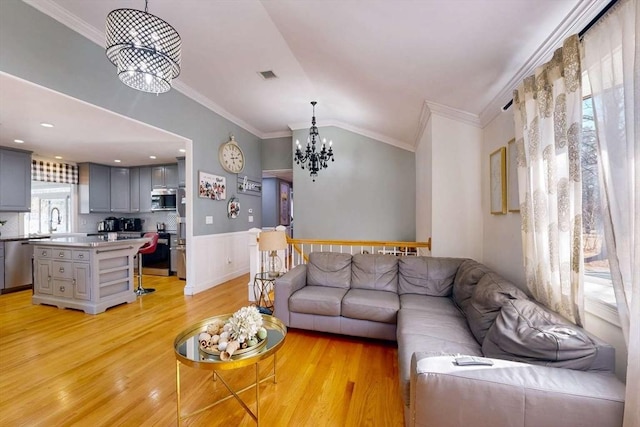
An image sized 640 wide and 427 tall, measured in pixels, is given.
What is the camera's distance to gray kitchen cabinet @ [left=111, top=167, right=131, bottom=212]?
6.29 meters

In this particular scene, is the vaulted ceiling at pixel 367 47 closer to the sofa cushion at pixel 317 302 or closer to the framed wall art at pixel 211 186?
the framed wall art at pixel 211 186

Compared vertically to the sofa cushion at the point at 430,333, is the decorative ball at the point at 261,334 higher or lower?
higher

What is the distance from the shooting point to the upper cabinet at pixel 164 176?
19.8ft

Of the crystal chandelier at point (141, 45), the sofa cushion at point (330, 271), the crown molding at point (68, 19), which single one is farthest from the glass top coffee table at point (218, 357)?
the crown molding at point (68, 19)

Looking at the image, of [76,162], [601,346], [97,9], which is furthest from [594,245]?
[76,162]

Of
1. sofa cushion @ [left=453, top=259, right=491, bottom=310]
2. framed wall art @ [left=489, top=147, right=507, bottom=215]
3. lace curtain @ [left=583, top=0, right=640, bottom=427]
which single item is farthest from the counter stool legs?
lace curtain @ [left=583, top=0, right=640, bottom=427]

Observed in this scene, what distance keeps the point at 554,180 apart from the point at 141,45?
266cm

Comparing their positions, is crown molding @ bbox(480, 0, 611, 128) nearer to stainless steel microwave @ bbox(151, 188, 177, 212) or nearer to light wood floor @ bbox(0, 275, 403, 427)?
light wood floor @ bbox(0, 275, 403, 427)

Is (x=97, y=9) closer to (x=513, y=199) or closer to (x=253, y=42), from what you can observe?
(x=253, y=42)

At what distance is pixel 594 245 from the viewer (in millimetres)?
1433

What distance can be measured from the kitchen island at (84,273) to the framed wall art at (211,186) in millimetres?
1256

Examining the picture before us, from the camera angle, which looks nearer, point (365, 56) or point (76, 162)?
point (365, 56)

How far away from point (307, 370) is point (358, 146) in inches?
175

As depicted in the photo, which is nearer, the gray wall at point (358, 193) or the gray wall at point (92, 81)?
the gray wall at point (92, 81)
